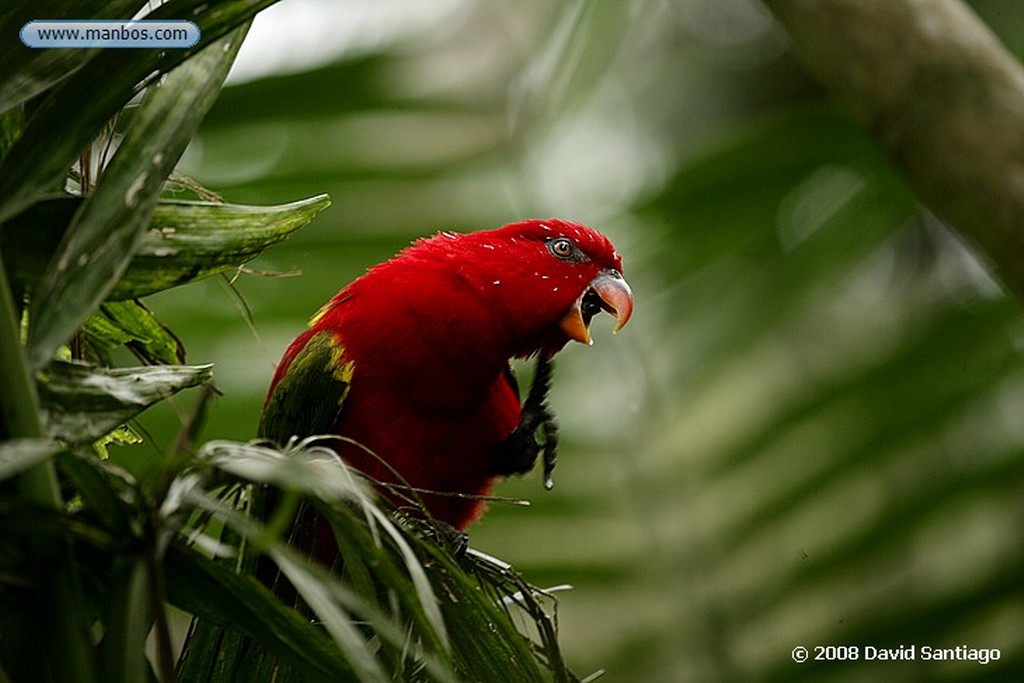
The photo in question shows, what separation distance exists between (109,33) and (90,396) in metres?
0.18

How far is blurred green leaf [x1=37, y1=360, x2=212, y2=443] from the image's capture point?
0.51m

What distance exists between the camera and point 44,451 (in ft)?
1.40

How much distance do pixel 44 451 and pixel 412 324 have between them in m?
0.61

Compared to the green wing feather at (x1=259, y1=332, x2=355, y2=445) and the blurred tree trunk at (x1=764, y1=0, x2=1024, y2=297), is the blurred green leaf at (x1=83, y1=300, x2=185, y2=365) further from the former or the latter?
the blurred tree trunk at (x1=764, y1=0, x2=1024, y2=297)

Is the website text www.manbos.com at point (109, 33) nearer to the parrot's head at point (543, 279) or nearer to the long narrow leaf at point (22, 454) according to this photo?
the long narrow leaf at point (22, 454)

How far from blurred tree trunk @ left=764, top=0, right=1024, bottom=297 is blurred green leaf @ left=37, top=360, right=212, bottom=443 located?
92cm

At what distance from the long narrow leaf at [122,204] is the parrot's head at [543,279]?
1.55 ft

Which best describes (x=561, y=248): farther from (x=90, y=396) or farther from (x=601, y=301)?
(x=90, y=396)

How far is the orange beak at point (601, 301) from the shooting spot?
1023 mm

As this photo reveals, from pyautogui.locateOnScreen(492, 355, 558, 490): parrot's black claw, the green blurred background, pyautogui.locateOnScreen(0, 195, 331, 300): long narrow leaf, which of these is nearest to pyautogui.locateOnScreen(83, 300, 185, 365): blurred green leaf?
pyautogui.locateOnScreen(0, 195, 331, 300): long narrow leaf

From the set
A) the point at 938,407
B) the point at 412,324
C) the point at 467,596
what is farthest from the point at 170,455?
the point at 938,407

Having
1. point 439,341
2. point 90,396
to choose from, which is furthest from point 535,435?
point 90,396

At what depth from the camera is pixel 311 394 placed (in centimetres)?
101

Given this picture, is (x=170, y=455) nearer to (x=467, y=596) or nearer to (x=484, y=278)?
(x=467, y=596)
